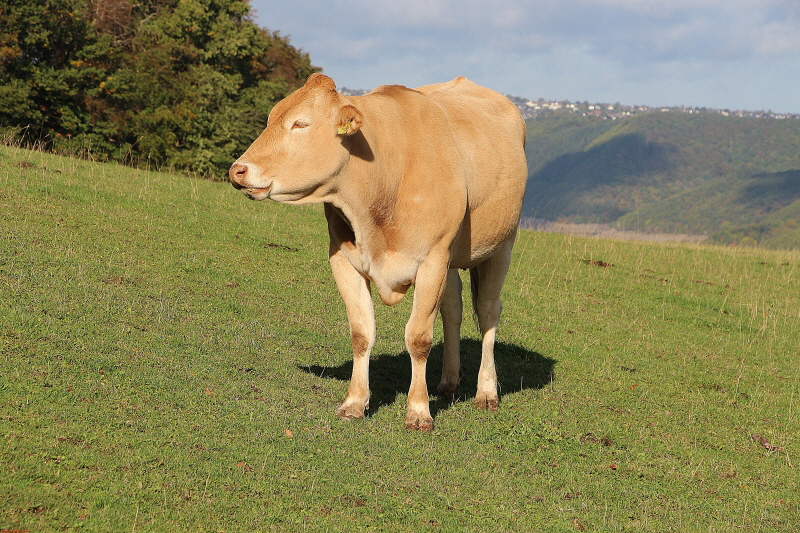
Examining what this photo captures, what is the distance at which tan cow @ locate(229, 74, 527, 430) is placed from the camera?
5.93m

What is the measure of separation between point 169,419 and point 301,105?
2.48m

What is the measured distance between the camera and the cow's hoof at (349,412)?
22.0 feet

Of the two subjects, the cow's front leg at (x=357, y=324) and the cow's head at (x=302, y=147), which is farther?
the cow's front leg at (x=357, y=324)

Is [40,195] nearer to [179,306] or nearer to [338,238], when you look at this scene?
[179,306]

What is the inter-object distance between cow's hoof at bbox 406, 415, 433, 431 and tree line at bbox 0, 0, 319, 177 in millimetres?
16267

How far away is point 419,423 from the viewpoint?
22.1 ft

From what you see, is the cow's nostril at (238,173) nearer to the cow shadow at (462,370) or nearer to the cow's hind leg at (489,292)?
the cow shadow at (462,370)

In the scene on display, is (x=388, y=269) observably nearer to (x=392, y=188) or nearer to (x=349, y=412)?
(x=392, y=188)

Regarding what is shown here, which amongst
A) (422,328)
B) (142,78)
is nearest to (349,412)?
(422,328)

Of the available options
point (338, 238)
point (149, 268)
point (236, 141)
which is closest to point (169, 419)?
point (338, 238)

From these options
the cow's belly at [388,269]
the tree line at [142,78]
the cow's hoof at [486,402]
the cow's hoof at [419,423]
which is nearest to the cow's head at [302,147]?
the cow's belly at [388,269]

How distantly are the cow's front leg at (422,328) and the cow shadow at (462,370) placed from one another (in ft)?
1.60

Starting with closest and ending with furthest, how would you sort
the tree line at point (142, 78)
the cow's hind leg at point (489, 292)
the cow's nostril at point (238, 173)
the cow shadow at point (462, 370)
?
the cow's nostril at point (238, 173)
the cow shadow at point (462, 370)
the cow's hind leg at point (489, 292)
the tree line at point (142, 78)

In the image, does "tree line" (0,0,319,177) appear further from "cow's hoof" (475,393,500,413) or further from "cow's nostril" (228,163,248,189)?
"cow's nostril" (228,163,248,189)
